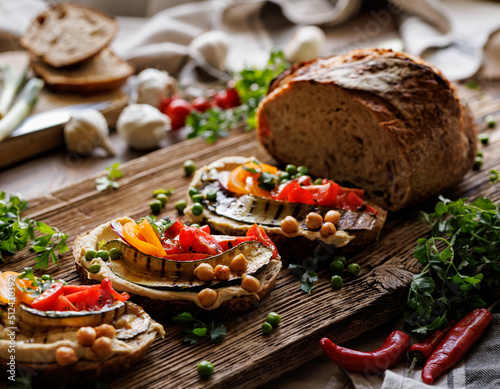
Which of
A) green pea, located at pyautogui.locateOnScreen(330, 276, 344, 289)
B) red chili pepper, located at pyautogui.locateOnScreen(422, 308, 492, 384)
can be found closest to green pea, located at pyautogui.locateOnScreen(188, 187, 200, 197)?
green pea, located at pyautogui.locateOnScreen(330, 276, 344, 289)

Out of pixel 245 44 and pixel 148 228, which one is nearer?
pixel 148 228

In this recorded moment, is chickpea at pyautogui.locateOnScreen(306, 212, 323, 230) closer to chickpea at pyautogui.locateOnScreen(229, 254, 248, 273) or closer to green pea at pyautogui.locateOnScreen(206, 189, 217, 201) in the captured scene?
chickpea at pyautogui.locateOnScreen(229, 254, 248, 273)

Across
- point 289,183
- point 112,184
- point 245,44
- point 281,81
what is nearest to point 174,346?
point 289,183

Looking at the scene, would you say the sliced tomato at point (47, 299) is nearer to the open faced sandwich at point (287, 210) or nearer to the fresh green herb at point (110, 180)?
the open faced sandwich at point (287, 210)

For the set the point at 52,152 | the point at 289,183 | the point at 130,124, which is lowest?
the point at 52,152

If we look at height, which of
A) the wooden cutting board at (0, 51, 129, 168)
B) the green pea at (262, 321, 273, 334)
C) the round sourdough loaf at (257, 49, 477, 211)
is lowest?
the wooden cutting board at (0, 51, 129, 168)

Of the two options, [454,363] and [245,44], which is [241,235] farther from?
[245,44]
